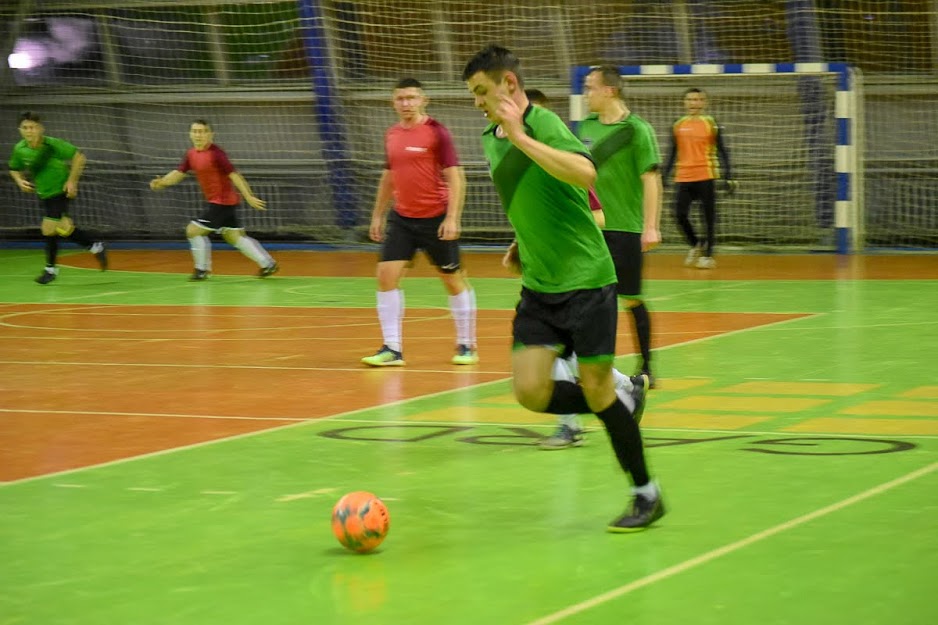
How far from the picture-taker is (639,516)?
20.9 feet

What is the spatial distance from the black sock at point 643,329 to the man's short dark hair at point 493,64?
147 inches

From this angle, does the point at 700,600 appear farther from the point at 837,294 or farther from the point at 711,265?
the point at 711,265

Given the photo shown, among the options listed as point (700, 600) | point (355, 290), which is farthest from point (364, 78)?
point (700, 600)

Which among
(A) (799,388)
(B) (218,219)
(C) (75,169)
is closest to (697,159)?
(B) (218,219)

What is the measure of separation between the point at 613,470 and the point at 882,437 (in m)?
1.68

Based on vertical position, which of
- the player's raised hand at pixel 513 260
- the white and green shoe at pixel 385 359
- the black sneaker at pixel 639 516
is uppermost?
the player's raised hand at pixel 513 260

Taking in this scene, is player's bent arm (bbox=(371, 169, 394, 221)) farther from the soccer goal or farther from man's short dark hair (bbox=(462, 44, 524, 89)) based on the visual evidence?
the soccer goal

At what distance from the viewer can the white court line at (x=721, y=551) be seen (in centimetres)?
525

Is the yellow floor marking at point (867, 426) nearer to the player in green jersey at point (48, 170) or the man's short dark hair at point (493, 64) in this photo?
the man's short dark hair at point (493, 64)

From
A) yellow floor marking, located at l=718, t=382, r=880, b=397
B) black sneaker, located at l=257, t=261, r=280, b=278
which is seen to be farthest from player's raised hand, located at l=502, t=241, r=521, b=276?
black sneaker, located at l=257, t=261, r=280, b=278

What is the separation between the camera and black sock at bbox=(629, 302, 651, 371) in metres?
9.89

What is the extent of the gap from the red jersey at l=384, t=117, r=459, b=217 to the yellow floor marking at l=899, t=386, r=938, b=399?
148 inches

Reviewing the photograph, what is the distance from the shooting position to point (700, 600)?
5.31 m

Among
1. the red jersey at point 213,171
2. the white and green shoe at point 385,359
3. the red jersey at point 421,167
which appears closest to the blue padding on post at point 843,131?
the red jersey at point 213,171
